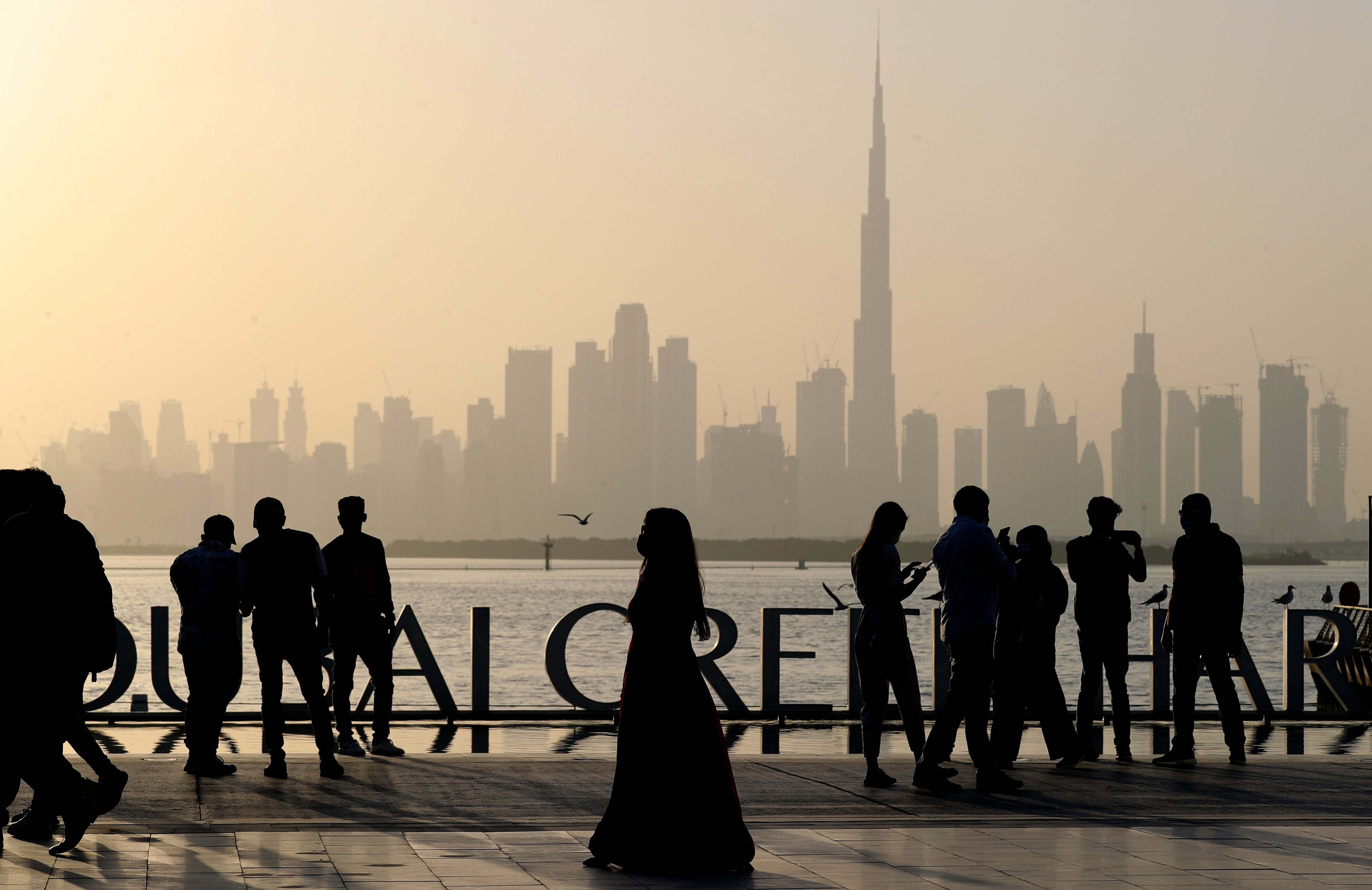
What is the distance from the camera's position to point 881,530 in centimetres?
980

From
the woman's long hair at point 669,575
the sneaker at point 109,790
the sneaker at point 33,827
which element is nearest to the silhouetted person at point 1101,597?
the woman's long hair at point 669,575

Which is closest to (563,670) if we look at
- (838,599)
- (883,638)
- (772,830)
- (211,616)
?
(211,616)

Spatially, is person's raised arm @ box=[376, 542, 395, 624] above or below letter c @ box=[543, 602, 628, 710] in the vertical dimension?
above

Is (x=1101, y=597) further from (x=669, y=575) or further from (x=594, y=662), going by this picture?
(x=594, y=662)

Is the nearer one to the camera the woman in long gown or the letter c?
the woman in long gown

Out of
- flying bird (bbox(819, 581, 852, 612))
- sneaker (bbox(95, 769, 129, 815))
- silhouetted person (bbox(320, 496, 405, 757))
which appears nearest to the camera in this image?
sneaker (bbox(95, 769, 129, 815))

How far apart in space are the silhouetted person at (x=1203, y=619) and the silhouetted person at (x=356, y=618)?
5.67 meters

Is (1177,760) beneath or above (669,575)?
beneath

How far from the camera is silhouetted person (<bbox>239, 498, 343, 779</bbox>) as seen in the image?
1029 cm

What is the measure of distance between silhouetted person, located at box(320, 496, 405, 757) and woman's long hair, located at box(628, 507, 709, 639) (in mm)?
4721

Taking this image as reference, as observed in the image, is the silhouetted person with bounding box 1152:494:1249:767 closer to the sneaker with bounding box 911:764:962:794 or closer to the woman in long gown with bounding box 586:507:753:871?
the sneaker with bounding box 911:764:962:794

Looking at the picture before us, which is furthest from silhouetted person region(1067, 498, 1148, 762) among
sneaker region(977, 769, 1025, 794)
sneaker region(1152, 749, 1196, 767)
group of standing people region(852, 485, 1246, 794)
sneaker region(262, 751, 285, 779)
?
sneaker region(262, 751, 285, 779)

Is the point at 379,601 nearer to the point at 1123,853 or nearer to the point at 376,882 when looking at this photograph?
the point at 376,882

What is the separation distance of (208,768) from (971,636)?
496cm
